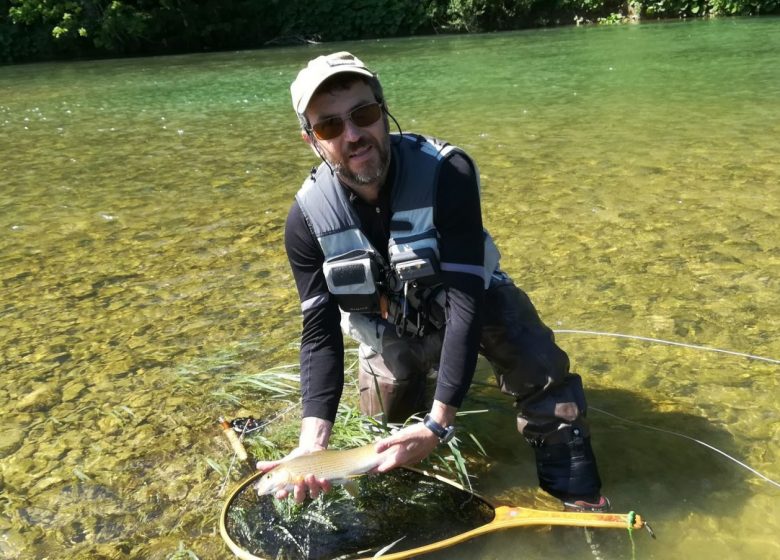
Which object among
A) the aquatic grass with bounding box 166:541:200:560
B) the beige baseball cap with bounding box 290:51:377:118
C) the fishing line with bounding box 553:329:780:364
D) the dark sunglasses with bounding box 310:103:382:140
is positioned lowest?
the aquatic grass with bounding box 166:541:200:560

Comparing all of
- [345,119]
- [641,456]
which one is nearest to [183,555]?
[345,119]

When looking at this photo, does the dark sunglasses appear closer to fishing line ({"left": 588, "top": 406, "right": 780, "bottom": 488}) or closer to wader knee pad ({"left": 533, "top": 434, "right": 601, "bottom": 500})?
→ wader knee pad ({"left": 533, "top": 434, "right": 601, "bottom": 500})

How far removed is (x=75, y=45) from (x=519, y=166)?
130 feet

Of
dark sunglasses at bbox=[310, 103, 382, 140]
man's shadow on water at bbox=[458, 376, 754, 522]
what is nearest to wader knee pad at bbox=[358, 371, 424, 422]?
man's shadow on water at bbox=[458, 376, 754, 522]

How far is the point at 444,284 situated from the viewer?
3.30 m

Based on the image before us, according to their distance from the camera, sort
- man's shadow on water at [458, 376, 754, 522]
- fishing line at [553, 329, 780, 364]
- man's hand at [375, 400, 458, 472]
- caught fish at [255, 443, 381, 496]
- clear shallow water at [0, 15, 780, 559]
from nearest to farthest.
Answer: caught fish at [255, 443, 381, 496] < man's hand at [375, 400, 458, 472] < man's shadow on water at [458, 376, 754, 522] < clear shallow water at [0, 15, 780, 559] < fishing line at [553, 329, 780, 364]

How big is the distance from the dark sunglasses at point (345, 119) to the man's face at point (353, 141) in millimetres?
13

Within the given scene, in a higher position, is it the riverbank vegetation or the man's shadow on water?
the riverbank vegetation

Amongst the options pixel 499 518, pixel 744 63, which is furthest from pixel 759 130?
pixel 499 518

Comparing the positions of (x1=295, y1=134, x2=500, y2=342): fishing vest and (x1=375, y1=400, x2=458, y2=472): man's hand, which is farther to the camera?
(x1=295, y1=134, x2=500, y2=342): fishing vest

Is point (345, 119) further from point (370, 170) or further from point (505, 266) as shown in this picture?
point (505, 266)

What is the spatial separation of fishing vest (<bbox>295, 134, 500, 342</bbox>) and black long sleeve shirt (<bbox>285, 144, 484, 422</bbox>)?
0.04 meters

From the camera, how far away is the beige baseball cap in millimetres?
2967

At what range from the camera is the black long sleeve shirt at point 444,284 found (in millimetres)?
3146
